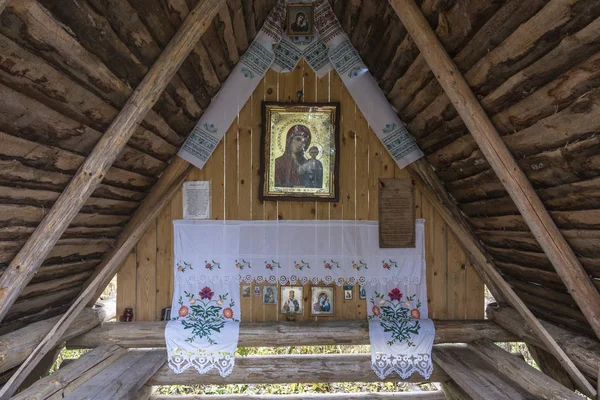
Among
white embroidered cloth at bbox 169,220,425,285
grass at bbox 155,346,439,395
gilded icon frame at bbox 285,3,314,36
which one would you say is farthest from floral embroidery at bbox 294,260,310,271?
grass at bbox 155,346,439,395

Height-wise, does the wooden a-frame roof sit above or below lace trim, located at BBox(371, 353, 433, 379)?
above

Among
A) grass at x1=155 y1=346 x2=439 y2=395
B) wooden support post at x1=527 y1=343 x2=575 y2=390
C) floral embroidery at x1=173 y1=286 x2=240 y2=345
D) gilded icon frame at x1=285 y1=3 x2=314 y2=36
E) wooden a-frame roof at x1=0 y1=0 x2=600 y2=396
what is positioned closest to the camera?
wooden a-frame roof at x1=0 y1=0 x2=600 y2=396

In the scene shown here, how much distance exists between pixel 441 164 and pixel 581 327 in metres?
1.51

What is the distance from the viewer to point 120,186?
9.16 ft

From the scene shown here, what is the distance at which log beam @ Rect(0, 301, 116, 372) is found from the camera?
7.27 ft

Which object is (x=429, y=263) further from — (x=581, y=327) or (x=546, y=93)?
(x=546, y=93)

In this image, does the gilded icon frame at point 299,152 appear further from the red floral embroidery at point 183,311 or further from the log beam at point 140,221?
the red floral embroidery at point 183,311

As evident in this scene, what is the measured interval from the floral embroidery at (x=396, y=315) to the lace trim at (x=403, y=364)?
151mm

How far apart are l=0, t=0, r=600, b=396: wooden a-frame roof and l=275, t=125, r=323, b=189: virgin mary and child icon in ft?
2.62

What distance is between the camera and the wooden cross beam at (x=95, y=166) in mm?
1965

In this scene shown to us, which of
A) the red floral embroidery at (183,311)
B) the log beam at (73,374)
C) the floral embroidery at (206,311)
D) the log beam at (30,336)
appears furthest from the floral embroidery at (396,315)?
the log beam at (30,336)

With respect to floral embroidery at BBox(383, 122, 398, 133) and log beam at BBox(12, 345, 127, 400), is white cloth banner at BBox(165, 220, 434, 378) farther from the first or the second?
floral embroidery at BBox(383, 122, 398, 133)

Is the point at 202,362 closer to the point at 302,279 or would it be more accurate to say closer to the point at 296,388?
the point at 302,279

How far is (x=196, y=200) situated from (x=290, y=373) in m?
1.73
